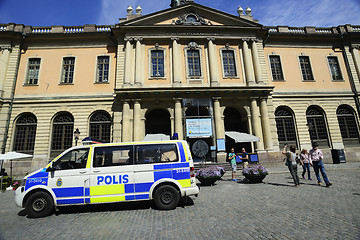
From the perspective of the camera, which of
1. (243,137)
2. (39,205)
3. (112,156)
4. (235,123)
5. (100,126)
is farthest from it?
(235,123)

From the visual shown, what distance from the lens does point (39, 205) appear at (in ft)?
17.9

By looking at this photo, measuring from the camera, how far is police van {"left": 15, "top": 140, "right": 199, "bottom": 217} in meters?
5.50

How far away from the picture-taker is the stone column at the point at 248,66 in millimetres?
17659

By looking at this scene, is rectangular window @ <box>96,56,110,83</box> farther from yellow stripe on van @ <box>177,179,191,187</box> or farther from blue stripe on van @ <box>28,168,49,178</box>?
yellow stripe on van @ <box>177,179,191,187</box>

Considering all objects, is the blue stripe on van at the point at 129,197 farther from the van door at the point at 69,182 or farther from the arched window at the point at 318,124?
the arched window at the point at 318,124

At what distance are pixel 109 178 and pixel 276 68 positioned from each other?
19919mm

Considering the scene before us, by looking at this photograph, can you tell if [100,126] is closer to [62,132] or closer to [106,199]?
[62,132]

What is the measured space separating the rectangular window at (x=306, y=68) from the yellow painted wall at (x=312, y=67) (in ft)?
0.97

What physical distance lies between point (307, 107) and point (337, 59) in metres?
7.22

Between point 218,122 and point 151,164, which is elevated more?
point 218,122

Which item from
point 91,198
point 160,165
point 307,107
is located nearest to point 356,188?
point 160,165

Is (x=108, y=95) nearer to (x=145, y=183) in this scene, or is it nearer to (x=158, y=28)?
(x=158, y=28)

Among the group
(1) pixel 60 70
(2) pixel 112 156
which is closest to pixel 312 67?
(2) pixel 112 156

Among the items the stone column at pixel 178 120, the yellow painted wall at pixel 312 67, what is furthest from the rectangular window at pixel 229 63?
the stone column at pixel 178 120
